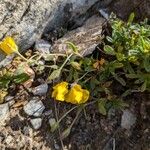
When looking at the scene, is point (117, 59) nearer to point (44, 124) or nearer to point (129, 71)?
point (129, 71)

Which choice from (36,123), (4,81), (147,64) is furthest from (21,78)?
(147,64)

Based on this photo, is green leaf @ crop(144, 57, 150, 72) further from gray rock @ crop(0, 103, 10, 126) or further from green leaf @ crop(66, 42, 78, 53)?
gray rock @ crop(0, 103, 10, 126)

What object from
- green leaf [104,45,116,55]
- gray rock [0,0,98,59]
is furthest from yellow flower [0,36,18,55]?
green leaf [104,45,116,55]

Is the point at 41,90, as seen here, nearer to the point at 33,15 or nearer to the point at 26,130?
the point at 26,130

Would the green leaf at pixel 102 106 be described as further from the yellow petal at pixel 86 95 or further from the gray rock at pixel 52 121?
the gray rock at pixel 52 121

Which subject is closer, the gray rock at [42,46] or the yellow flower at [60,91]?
the yellow flower at [60,91]

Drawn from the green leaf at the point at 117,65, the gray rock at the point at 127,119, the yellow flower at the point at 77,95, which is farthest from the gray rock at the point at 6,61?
the gray rock at the point at 127,119
